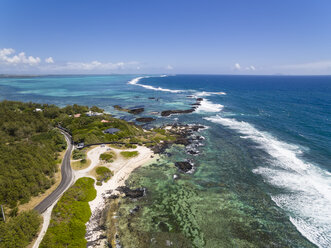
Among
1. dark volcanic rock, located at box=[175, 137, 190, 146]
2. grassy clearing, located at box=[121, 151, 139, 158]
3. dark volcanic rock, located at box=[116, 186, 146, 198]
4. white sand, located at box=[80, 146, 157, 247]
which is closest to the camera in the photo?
white sand, located at box=[80, 146, 157, 247]

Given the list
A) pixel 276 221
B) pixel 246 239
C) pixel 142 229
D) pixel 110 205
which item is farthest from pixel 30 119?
pixel 276 221

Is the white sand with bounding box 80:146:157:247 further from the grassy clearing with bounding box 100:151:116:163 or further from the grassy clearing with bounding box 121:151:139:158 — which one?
the grassy clearing with bounding box 100:151:116:163

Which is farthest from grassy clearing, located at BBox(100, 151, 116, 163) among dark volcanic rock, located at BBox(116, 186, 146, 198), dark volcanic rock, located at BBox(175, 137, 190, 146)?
dark volcanic rock, located at BBox(175, 137, 190, 146)

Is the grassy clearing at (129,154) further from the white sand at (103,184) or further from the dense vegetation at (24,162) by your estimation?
the dense vegetation at (24,162)

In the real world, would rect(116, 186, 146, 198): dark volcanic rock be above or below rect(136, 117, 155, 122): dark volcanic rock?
below

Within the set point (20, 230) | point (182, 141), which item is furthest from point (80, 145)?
point (182, 141)

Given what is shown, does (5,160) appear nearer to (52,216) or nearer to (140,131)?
(52,216)
